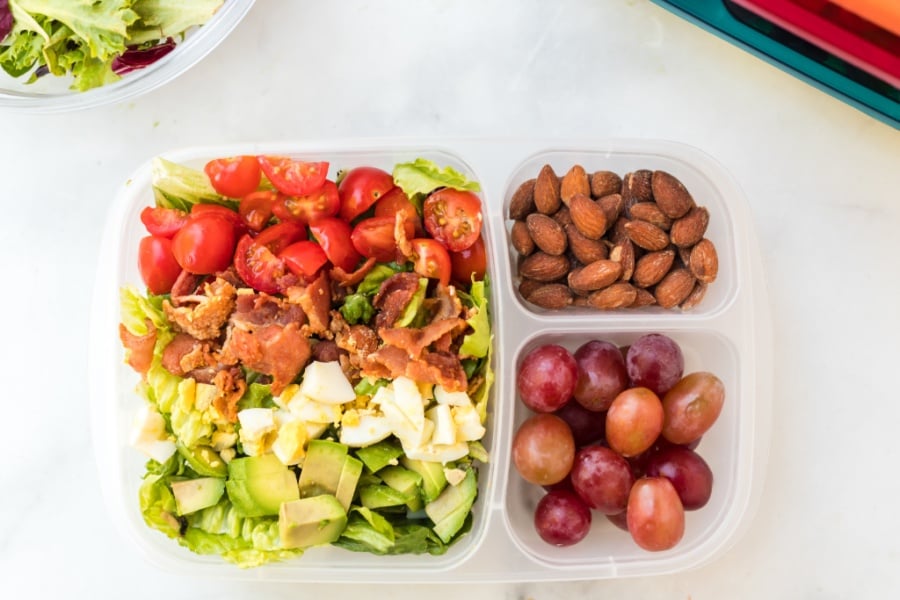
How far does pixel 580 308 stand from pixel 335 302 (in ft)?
1.29

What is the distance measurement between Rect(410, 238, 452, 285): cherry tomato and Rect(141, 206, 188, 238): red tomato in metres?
0.37

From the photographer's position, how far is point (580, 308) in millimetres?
1308

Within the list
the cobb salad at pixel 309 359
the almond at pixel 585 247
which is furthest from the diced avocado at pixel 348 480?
the almond at pixel 585 247

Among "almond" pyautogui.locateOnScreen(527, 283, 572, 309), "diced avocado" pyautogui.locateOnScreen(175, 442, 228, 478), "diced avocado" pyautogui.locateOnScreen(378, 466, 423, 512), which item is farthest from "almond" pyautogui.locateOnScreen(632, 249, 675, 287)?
"diced avocado" pyautogui.locateOnScreen(175, 442, 228, 478)

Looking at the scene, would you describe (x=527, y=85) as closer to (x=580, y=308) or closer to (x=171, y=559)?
(x=580, y=308)

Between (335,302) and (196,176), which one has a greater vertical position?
(196,176)

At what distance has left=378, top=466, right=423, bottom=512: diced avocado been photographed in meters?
1.23

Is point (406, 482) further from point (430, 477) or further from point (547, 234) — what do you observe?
point (547, 234)

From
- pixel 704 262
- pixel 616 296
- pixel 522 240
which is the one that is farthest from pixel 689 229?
pixel 522 240

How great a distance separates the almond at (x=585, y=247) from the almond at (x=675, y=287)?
0.10m

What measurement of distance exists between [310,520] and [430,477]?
0.19 m

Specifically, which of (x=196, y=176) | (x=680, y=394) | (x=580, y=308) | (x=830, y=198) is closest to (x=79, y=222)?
(x=196, y=176)

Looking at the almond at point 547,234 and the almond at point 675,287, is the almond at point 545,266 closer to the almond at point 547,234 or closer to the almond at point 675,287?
the almond at point 547,234

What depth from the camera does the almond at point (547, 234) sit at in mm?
1261
